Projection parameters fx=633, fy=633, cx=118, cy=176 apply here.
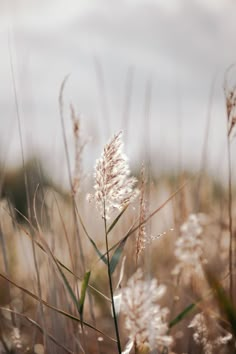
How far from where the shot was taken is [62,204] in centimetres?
216

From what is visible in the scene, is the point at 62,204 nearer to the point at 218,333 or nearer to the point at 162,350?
the point at 218,333

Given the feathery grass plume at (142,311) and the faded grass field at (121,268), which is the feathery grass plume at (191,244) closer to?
the faded grass field at (121,268)

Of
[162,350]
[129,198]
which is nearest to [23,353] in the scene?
[162,350]

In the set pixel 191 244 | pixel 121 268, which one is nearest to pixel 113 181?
pixel 121 268

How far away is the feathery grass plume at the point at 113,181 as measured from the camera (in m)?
0.91

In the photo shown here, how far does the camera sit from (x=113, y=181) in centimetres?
91

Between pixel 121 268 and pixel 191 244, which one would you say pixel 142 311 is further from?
pixel 191 244

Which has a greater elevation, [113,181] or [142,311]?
[113,181]

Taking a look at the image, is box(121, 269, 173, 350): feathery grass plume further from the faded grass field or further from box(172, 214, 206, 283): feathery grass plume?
box(172, 214, 206, 283): feathery grass plume

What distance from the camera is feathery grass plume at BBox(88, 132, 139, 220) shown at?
915mm

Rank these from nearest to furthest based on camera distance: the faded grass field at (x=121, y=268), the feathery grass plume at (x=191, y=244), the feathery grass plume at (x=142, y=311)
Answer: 1. the feathery grass plume at (x=142, y=311)
2. the faded grass field at (x=121, y=268)
3. the feathery grass plume at (x=191, y=244)

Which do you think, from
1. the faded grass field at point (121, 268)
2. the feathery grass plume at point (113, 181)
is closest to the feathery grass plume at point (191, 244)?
the faded grass field at point (121, 268)

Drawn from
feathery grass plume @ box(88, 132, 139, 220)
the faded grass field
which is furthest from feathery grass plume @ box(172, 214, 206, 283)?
feathery grass plume @ box(88, 132, 139, 220)

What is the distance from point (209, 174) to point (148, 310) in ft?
4.65
